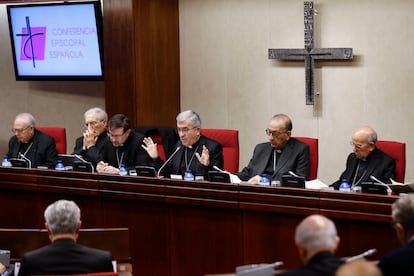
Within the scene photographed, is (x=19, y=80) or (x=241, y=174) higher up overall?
(x=19, y=80)

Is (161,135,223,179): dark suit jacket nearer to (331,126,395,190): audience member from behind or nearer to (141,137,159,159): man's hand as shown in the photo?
(141,137,159,159): man's hand

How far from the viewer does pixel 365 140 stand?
6074mm

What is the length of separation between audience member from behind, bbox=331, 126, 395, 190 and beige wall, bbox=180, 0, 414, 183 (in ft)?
5.52

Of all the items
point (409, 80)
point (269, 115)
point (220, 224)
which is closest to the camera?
point (220, 224)

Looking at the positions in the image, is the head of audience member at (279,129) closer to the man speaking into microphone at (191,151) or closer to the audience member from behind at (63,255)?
the man speaking into microphone at (191,151)

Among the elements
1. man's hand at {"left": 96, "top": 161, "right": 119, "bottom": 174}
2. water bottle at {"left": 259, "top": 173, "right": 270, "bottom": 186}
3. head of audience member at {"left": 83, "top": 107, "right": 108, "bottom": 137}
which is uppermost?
head of audience member at {"left": 83, "top": 107, "right": 108, "bottom": 137}

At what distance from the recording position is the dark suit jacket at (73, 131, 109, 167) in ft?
23.8

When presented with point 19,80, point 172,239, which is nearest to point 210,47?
point 19,80

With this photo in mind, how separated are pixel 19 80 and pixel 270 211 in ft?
15.8

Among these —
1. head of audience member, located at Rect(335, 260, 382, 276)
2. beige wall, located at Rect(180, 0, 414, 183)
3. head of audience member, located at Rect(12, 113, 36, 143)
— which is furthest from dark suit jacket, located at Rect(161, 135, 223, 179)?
head of audience member, located at Rect(335, 260, 382, 276)

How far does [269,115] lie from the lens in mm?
8461

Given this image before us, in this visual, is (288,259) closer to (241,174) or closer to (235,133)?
(241,174)

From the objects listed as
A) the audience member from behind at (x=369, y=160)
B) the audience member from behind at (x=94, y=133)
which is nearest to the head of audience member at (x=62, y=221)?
the audience member from behind at (x=369, y=160)

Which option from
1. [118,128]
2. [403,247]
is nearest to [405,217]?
[403,247]
